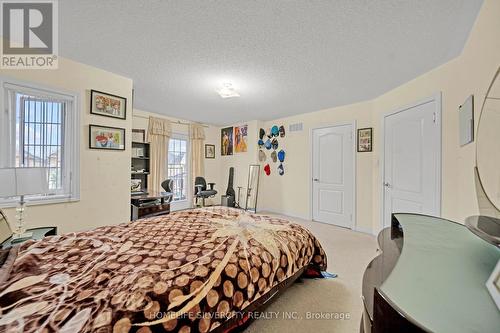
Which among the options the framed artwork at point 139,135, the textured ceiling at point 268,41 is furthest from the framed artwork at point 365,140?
the framed artwork at point 139,135

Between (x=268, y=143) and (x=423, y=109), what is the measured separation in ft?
10.3

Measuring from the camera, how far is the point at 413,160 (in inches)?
108

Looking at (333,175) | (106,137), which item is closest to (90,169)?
(106,137)

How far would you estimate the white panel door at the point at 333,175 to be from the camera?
394 centimetres

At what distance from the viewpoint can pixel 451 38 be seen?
1.87m

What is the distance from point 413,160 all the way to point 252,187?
3.40 m

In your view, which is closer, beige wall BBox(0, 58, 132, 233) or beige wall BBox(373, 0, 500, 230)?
beige wall BBox(373, 0, 500, 230)

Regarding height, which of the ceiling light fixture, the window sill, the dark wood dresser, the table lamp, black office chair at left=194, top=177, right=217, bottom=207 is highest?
the ceiling light fixture

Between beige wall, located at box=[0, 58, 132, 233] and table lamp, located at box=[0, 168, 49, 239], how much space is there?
0.47m

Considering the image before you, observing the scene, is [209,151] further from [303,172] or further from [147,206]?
[147,206]

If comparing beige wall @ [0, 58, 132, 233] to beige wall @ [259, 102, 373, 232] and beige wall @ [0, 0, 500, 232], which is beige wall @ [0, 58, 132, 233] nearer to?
beige wall @ [0, 0, 500, 232]

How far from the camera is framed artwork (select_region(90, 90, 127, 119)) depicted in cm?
255

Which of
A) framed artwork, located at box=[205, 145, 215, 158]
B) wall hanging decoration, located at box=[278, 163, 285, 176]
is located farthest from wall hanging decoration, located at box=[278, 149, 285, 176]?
framed artwork, located at box=[205, 145, 215, 158]

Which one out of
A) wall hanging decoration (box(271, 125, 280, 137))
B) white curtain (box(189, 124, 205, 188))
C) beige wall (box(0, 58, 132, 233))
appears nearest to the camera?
beige wall (box(0, 58, 132, 233))
